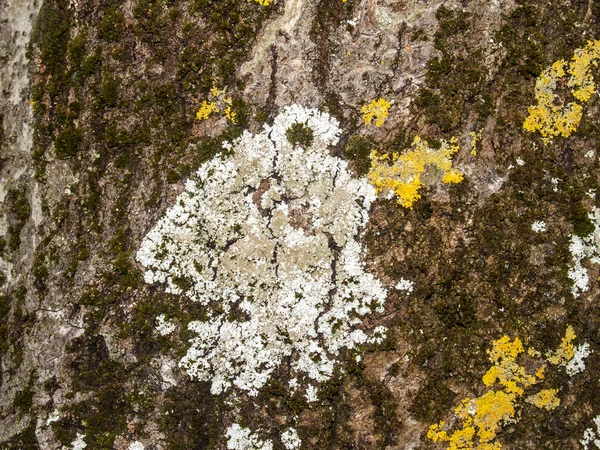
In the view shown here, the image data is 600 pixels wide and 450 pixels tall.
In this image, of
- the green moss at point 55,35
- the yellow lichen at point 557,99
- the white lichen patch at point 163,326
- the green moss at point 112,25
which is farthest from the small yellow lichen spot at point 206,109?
the yellow lichen at point 557,99

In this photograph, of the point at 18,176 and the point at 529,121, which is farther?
the point at 18,176

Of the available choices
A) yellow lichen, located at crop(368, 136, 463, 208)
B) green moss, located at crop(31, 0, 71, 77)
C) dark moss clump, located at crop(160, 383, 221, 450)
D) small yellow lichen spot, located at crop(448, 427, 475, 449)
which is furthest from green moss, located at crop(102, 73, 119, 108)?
small yellow lichen spot, located at crop(448, 427, 475, 449)

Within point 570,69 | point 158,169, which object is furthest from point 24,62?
point 570,69

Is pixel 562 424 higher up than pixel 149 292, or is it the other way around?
pixel 149 292

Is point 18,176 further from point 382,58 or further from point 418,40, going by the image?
point 418,40

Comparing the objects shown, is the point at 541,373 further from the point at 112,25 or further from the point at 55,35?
the point at 55,35
